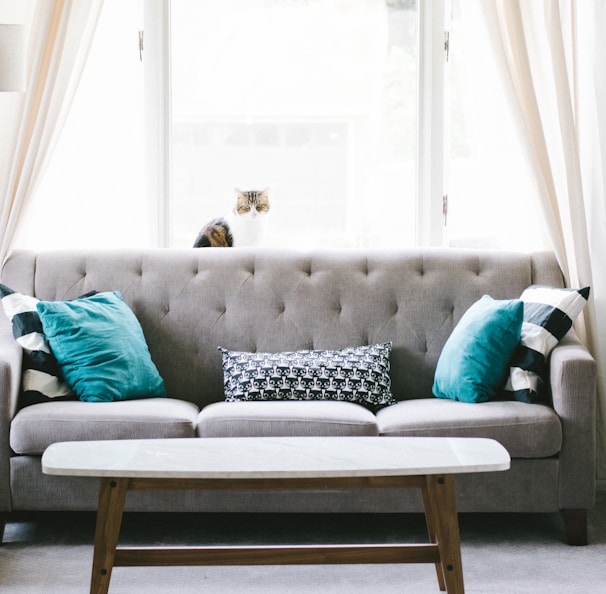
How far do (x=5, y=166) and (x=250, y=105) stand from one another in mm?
1064

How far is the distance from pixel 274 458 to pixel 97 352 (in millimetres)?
1099

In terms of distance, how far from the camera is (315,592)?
233cm

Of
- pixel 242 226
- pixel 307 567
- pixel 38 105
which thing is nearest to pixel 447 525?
pixel 307 567

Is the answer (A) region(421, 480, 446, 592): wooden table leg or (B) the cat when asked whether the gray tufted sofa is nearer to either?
(B) the cat

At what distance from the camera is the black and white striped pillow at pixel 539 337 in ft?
9.19

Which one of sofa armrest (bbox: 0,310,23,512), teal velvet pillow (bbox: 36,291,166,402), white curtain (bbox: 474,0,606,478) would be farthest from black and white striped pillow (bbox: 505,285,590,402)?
sofa armrest (bbox: 0,310,23,512)

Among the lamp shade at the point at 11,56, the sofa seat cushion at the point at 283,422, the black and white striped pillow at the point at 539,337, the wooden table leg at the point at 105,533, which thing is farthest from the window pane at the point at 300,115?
the wooden table leg at the point at 105,533

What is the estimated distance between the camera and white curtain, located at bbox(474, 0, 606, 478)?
3289 mm

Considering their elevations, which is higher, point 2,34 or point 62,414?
point 2,34

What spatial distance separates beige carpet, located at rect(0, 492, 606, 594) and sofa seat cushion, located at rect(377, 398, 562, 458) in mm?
319

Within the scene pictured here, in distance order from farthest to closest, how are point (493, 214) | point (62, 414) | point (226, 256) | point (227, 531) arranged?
point (493, 214), point (226, 256), point (227, 531), point (62, 414)

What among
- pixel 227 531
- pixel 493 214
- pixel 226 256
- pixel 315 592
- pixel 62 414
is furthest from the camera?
pixel 493 214

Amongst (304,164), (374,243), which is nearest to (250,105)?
(304,164)

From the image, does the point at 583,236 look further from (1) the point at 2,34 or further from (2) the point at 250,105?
(1) the point at 2,34
